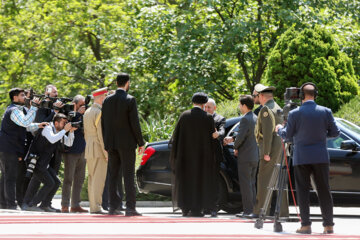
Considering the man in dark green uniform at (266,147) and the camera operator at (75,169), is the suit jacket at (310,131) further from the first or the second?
the camera operator at (75,169)

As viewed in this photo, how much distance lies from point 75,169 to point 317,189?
5476mm

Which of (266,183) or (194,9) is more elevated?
(194,9)

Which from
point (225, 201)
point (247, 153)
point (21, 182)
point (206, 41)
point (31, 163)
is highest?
point (206, 41)

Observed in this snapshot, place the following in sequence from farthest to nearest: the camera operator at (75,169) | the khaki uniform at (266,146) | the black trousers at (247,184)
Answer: the camera operator at (75,169), the black trousers at (247,184), the khaki uniform at (266,146)

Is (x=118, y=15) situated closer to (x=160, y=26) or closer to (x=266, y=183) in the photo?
(x=160, y=26)

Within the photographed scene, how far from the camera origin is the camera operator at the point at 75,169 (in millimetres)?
15055

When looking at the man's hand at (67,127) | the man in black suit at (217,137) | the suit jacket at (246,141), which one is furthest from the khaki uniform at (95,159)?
the suit jacket at (246,141)

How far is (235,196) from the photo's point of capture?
14.8 meters

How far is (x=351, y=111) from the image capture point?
19.7m

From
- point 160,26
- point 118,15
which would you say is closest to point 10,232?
point 160,26

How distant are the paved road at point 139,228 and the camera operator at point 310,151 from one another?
1.09 ft

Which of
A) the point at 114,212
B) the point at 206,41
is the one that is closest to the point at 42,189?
the point at 114,212

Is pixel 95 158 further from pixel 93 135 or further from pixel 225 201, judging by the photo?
pixel 225 201

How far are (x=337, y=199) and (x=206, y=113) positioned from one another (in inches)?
102
